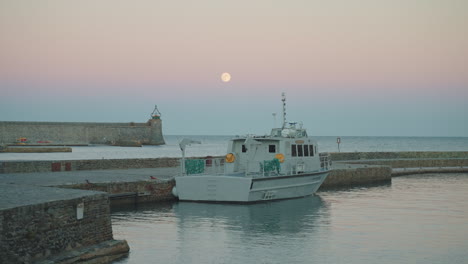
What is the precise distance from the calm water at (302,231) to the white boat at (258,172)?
1.56 ft

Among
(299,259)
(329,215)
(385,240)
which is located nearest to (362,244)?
(385,240)

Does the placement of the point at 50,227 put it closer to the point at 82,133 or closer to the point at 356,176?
the point at 356,176

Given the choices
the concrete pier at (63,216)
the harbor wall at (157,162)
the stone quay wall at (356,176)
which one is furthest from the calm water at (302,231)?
the harbor wall at (157,162)

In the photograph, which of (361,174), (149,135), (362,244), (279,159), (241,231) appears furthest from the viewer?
(149,135)

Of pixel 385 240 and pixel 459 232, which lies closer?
pixel 385 240

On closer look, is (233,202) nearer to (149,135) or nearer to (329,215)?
(329,215)

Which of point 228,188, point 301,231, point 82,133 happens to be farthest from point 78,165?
point 82,133

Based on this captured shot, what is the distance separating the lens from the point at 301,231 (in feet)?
57.6

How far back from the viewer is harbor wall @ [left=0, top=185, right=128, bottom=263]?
33.1ft

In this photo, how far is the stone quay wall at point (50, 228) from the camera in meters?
10.1

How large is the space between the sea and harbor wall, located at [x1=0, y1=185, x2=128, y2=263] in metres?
1.27

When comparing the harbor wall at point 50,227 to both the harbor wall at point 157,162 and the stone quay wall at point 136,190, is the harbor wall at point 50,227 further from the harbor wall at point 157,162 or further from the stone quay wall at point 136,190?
the harbor wall at point 157,162

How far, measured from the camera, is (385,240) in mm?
16078

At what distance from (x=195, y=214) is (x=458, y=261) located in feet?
31.7
